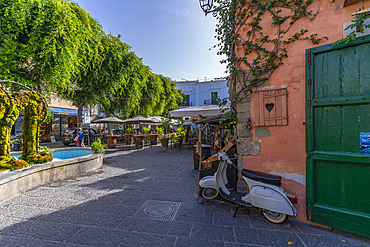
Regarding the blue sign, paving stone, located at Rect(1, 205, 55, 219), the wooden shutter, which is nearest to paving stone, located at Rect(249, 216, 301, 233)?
the blue sign

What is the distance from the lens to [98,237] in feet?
8.14

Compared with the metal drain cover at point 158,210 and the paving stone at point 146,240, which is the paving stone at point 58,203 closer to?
the metal drain cover at point 158,210

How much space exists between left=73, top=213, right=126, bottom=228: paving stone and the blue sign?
149 inches

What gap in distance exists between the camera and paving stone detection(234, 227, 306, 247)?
2359 millimetres

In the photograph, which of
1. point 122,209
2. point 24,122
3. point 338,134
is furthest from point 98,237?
point 24,122

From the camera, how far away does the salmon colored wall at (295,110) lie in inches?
109

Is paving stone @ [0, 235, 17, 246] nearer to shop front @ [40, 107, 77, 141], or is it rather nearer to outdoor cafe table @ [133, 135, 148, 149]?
outdoor cafe table @ [133, 135, 148, 149]

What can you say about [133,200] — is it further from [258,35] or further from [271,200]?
[258,35]

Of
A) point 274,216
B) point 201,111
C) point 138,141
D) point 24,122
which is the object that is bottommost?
point 274,216

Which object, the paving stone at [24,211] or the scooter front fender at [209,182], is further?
the scooter front fender at [209,182]

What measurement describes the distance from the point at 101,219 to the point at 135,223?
0.62 metres

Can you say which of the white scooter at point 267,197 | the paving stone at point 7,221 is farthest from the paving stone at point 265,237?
the paving stone at point 7,221

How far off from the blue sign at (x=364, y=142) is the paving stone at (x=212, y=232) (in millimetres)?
2174

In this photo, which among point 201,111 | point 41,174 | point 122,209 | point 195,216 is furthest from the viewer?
point 201,111
